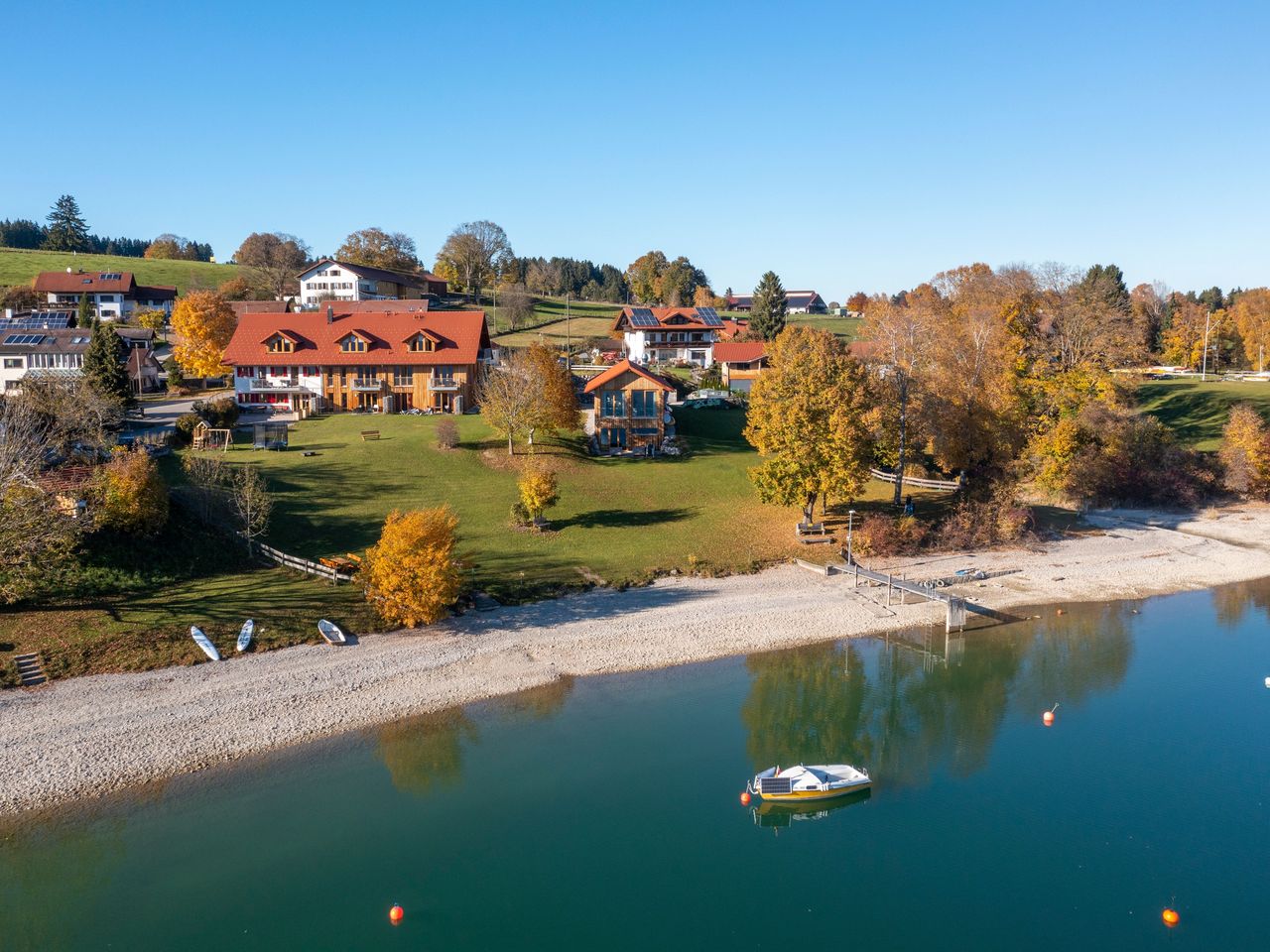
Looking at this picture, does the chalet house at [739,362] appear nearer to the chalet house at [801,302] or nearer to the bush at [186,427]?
the bush at [186,427]

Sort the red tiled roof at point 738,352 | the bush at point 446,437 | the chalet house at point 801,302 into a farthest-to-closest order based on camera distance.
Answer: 1. the chalet house at point 801,302
2. the red tiled roof at point 738,352
3. the bush at point 446,437

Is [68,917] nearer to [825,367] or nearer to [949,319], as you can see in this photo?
[825,367]

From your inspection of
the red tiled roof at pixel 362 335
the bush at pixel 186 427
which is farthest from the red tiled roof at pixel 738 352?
the bush at pixel 186 427

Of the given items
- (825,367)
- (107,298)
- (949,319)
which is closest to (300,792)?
(825,367)

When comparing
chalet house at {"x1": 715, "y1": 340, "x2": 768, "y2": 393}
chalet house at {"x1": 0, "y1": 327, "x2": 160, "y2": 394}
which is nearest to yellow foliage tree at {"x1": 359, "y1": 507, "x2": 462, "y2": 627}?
chalet house at {"x1": 0, "y1": 327, "x2": 160, "y2": 394}

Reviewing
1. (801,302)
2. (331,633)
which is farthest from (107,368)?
(801,302)
